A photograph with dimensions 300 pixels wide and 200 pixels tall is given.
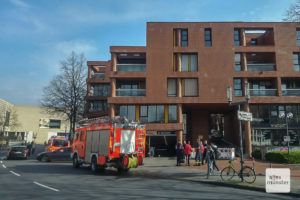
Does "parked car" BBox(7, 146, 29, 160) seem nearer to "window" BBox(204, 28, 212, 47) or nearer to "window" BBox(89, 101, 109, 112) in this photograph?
"window" BBox(89, 101, 109, 112)

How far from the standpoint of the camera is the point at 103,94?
1519 inches

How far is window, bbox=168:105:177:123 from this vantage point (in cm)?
2580

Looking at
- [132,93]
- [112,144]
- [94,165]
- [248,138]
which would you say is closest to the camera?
[112,144]

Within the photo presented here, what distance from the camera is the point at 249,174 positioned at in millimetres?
9883

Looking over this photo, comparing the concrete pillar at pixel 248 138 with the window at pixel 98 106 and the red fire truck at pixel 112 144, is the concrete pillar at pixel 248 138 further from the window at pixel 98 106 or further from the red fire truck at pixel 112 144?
the window at pixel 98 106

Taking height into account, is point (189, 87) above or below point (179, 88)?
above

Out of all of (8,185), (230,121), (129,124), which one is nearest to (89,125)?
(129,124)

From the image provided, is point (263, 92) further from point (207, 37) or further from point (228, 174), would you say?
point (228, 174)

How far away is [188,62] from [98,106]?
18.4 metres

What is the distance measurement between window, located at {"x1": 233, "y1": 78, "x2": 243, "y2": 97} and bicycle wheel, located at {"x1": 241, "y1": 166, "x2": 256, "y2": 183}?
1750 cm

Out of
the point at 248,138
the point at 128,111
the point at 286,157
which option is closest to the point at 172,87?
the point at 128,111

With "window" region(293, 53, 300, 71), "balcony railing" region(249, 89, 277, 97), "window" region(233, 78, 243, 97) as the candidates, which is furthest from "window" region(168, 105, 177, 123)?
"window" region(293, 53, 300, 71)

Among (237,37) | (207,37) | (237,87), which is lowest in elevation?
(237,87)

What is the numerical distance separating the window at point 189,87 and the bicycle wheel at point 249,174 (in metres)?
16.4
